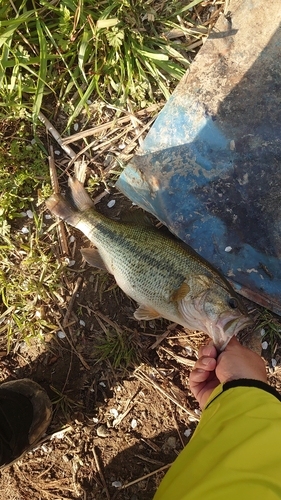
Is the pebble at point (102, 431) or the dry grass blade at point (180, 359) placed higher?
the dry grass blade at point (180, 359)

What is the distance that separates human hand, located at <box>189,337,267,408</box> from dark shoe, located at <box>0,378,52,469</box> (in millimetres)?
1416

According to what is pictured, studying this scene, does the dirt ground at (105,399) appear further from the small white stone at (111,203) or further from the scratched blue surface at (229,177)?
the scratched blue surface at (229,177)

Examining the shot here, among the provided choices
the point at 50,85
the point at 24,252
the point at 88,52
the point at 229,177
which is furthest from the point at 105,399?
the point at 88,52

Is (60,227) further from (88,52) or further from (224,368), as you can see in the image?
(224,368)

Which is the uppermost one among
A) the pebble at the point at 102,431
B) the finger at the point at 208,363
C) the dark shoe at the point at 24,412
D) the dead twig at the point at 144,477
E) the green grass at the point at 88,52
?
the green grass at the point at 88,52

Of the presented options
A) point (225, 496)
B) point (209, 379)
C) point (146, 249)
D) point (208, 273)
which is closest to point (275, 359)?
point (209, 379)

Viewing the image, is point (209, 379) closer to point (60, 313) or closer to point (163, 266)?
point (163, 266)

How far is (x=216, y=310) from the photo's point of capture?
2.81 meters

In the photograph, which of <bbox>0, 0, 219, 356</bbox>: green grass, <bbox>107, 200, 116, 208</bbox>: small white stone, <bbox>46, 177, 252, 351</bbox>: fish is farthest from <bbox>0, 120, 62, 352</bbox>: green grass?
<bbox>107, 200, 116, 208</bbox>: small white stone

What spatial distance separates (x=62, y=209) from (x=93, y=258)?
49cm

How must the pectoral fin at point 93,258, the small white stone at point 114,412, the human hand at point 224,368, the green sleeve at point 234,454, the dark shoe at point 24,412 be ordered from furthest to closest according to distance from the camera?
the small white stone at point 114,412
the dark shoe at point 24,412
the pectoral fin at point 93,258
the human hand at point 224,368
the green sleeve at point 234,454

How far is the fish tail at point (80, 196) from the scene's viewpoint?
11.3 feet

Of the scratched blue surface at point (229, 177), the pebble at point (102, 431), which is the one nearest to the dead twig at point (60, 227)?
the scratched blue surface at point (229, 177)

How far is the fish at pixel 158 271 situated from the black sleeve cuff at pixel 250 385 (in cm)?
30
